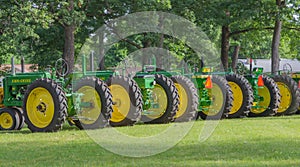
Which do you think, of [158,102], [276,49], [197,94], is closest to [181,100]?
[197,94]

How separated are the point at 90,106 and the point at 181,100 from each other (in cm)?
369

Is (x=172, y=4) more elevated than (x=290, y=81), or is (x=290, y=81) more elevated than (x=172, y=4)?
(x=172, y=4)

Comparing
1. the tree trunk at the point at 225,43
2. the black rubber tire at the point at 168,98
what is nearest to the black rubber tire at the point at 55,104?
the black rubber tire at the point at 168,98

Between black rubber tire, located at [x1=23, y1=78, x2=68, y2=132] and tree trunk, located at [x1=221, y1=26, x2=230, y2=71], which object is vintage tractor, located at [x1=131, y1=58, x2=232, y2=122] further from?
tree trunk, located at [x1=221, y1=26, x2=230, y2=71]

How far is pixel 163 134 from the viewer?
45.8 ft

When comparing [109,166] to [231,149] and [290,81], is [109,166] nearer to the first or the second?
[231,149]

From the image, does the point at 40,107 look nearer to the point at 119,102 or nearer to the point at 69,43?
the point at 119,102

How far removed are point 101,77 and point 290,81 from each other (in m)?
7.47

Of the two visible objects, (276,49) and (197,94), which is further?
(276,49)

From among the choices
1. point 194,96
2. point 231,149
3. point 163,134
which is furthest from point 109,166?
point 194,96

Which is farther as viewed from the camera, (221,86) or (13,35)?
(13,35)

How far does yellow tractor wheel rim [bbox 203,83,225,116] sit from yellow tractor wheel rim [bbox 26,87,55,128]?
230 inches

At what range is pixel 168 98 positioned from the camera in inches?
653

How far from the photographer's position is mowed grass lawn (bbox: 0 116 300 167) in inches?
376
